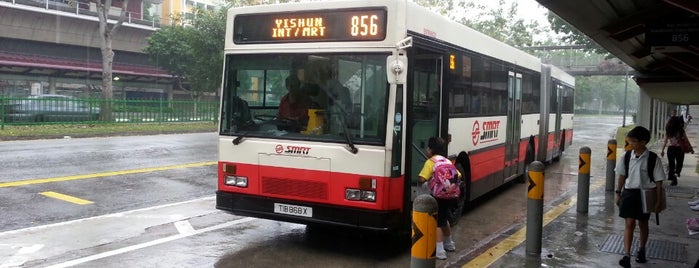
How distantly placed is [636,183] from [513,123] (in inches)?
188

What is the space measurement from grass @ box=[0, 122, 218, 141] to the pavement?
17817mm

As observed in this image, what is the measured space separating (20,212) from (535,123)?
9.97m

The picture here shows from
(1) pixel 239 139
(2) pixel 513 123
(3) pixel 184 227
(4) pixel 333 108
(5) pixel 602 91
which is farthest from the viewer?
(5) pixel 602 91

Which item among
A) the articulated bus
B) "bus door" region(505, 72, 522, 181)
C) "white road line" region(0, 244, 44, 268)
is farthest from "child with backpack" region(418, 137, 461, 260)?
"bus door" region(505, 72, 522, 181)

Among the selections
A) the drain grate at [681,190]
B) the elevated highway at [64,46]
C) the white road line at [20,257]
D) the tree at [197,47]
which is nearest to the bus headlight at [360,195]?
the white road line at [20,257]

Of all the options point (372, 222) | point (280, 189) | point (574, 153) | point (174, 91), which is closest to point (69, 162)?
point (280, 189)

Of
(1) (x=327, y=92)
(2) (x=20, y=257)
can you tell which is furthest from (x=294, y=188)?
(2) (x=20, y=257)

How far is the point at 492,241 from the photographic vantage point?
23.4 ft

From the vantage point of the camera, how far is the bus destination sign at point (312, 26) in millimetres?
5902

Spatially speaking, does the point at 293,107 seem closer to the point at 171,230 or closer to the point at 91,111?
the point at 171,230

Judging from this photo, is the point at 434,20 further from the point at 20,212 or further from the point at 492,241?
the point at 20,212

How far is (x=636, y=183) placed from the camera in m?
5.92

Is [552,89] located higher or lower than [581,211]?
higher

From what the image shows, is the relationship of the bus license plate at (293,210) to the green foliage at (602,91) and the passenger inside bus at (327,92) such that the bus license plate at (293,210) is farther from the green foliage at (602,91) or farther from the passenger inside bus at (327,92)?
the green foliage at (602,91)
